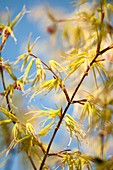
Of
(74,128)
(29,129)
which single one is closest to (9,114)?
(29,129)

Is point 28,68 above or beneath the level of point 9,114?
above

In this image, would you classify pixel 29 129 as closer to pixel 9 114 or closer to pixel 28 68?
pixel 9 114

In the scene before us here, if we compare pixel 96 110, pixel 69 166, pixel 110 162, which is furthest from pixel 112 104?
pixel 69 166

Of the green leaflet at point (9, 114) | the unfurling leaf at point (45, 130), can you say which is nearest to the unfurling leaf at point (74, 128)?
the unfurling leaf at point (45, 130)

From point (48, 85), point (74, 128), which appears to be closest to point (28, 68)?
point (48, 85)

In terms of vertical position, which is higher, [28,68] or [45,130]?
[28,68]

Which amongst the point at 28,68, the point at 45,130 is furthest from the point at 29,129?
the point at 28,68

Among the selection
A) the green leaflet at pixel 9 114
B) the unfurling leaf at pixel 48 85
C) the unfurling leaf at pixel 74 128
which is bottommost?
the unfurling leaf at pixel 74 128

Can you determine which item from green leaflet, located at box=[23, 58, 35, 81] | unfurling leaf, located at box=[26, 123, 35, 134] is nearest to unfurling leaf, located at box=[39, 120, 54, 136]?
unfurling leaf, located at box=[26, 123, 35, 134]

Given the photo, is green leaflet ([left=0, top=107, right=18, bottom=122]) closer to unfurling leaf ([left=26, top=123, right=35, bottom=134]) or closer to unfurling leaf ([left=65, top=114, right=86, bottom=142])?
unfurling leaf ([left=26, top=123, right=35, bottom=134])

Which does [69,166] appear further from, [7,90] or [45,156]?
[7,90]

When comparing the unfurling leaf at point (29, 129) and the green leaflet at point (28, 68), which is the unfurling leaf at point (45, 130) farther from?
the green leaflet at point (28, 68)
